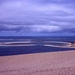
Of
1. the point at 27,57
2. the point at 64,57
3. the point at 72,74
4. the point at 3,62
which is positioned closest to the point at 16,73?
the point at 72,74

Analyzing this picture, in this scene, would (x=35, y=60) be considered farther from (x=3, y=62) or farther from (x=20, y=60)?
(x=3, y=62)

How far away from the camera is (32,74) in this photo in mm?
11633

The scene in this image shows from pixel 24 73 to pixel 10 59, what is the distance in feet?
22.3

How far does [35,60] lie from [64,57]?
3.38 metres

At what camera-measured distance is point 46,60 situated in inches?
726

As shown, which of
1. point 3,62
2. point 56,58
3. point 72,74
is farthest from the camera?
point 56,58

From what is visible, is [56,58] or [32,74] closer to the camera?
[32,74]

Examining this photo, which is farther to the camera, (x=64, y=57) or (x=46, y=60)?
(x=64, y=57)

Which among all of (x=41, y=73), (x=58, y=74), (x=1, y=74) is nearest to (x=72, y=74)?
(x=58, y=74)

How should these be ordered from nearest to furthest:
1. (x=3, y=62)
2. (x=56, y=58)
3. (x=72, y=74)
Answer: (x=72, y=74) < (x=3, y=62) < (x=56, y=58)

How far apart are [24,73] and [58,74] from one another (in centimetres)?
221

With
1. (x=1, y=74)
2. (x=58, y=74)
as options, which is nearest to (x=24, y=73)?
(x=1, y=74)

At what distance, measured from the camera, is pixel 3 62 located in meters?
17.6

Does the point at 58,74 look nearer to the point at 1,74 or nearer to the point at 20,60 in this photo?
the point at 1,74
